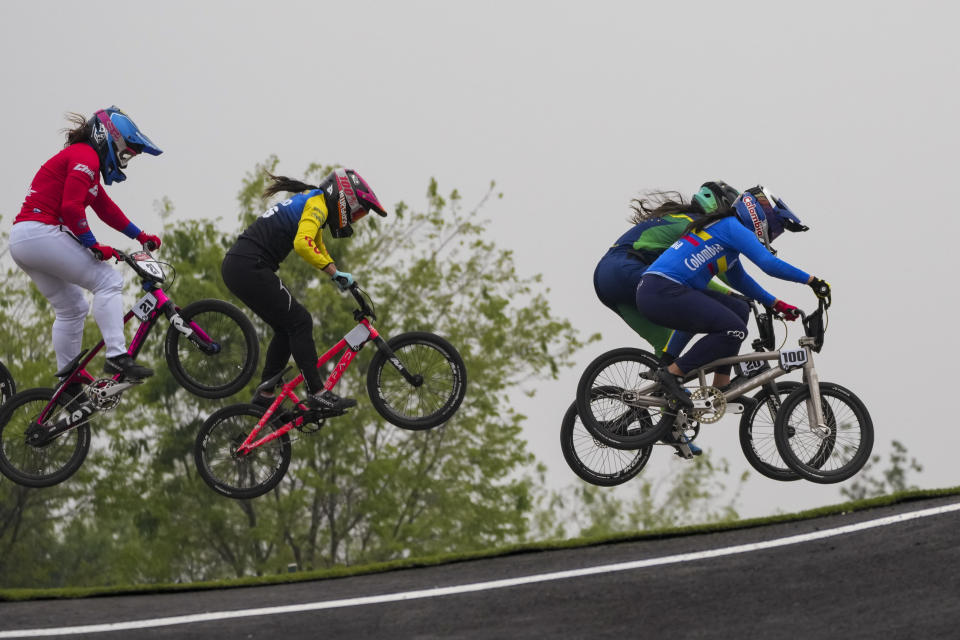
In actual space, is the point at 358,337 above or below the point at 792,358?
above

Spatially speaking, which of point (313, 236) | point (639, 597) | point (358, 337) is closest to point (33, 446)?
point (358, 337)

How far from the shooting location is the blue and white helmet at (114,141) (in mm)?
10914

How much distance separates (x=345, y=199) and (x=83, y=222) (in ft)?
7.98

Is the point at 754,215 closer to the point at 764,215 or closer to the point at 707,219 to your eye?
the point at 764,215

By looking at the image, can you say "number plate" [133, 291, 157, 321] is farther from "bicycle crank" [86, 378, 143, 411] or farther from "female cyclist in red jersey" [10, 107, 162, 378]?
"bicycle crank" [86, 378, 143, 411]

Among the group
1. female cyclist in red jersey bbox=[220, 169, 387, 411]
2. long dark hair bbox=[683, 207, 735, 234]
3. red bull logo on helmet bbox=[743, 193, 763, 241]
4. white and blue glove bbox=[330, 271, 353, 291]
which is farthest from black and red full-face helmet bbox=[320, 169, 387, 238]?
red bull logo on helmet bbox=[743, 193, 763, 241]

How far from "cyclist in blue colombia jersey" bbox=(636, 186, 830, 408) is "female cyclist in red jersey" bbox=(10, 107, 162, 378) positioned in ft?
15.5

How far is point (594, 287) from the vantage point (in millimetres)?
10875

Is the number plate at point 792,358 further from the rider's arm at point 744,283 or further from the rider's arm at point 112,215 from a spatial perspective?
the rider's arm at point 112,215

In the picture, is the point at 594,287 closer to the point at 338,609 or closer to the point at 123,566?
the point at 338,609

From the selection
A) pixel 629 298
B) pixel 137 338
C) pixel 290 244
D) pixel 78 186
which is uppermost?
pixel 78 186

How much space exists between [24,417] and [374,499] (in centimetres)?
1914

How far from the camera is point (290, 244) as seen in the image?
10.8 m

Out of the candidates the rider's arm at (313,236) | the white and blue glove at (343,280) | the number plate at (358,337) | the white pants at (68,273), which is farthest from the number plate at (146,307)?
the white and blue glove at (343,280)
